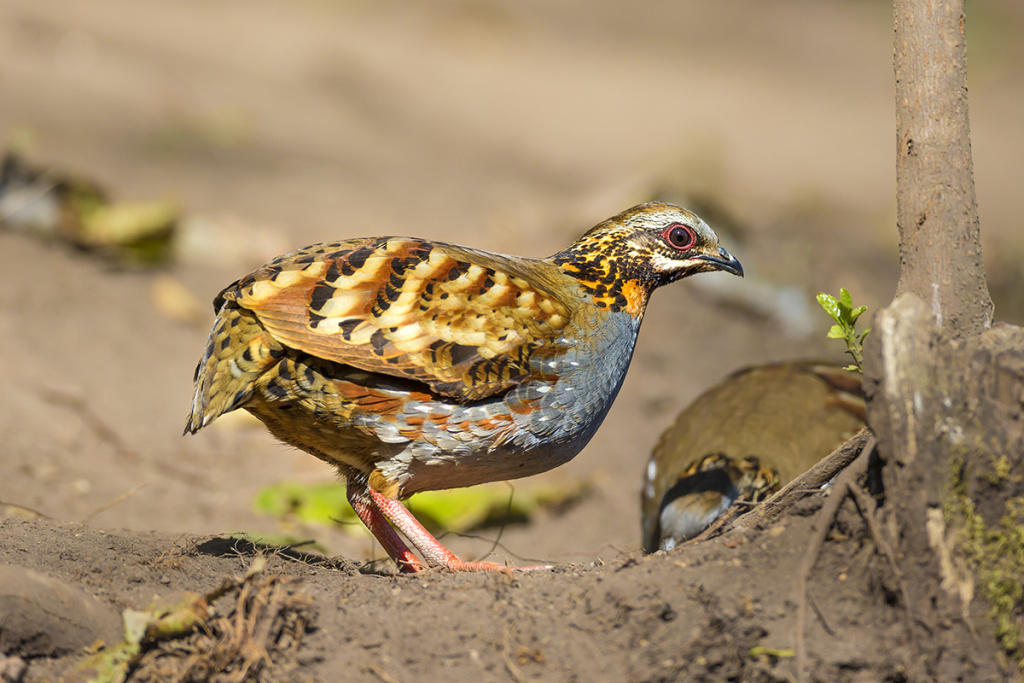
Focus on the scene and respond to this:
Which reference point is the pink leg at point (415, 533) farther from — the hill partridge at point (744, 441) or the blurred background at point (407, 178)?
the hill partridge at point (744, 441)

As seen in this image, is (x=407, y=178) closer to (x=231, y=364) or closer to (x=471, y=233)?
(x=471, y=233)

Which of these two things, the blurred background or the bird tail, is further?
the blurred background

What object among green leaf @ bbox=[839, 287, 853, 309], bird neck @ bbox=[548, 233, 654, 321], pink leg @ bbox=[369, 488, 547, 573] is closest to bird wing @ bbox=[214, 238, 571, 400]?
bird neck @ bbox=[548, 233, 654, 321]

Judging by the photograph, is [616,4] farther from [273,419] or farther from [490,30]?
[273,419]

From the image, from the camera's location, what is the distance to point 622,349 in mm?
3830

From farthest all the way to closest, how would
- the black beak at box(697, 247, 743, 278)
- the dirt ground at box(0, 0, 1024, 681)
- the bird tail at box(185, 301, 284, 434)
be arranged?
1. the black beak at box(697, 247, 743, 278)
2. the bird tail at box(185, 301, 284, 434)
3. the dirt ground at box(0, 0, 1024, 681)

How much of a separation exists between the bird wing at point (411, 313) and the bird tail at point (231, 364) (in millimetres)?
88

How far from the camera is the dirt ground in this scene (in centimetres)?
264

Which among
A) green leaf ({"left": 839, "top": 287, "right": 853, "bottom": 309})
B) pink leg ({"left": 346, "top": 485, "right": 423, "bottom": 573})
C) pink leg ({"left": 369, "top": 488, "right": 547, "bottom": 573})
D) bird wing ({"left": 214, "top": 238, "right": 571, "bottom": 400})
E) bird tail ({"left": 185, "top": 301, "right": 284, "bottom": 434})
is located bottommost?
pink leg ({"left": 346, "top": 485, "right": 423, "bottom": 573})

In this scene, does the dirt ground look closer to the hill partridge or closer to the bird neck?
the hill partridge

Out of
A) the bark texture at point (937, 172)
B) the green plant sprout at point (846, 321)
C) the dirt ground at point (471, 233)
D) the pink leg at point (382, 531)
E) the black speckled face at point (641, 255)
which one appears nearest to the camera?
the dirt ground at point (471, 233)

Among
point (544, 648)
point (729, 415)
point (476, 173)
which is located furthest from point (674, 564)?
point (476, 173)

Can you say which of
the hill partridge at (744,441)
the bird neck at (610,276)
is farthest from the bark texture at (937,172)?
the hill partridge at (744,441)

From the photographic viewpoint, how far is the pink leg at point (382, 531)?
12.5ft
